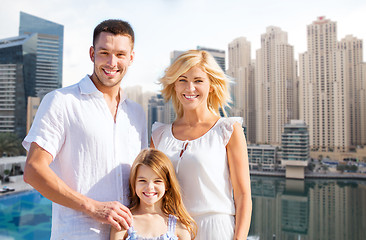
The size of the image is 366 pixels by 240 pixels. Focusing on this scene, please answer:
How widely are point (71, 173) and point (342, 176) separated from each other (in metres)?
24.0

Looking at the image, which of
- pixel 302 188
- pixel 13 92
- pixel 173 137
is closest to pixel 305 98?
pixel 302 188

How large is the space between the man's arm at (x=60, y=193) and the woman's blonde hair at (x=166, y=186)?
0.14 meters

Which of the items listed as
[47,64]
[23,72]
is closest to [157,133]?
[23,72]

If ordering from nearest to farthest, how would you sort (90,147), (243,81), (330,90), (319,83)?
(90,147) < (330,90) < (319,83) < (243,81)

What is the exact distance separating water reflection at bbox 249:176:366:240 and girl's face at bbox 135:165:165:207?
38.0 feet

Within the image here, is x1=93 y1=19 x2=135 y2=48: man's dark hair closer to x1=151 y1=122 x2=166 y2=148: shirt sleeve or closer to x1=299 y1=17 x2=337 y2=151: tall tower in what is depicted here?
x1=151 y1=122 x2=166 y2=148: shirt sleeve

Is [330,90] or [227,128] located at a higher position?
[330,90]

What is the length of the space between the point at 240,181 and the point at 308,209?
51.4 ft

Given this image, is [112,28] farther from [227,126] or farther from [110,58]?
[227,126]

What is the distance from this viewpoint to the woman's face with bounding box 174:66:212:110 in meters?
1.31

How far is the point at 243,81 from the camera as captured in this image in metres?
33.0

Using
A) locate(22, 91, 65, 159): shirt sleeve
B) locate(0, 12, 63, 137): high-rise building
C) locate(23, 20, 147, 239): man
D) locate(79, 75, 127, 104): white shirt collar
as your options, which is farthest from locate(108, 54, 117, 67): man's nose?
locate(0, 12, 63, 137): high-rise building

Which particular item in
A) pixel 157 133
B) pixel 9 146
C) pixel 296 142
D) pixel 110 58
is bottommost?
pixel 9 146

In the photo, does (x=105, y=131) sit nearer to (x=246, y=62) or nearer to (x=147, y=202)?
(x=147, y=202)
